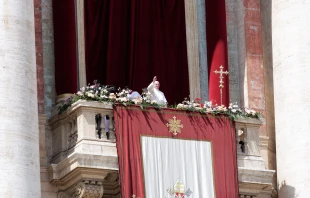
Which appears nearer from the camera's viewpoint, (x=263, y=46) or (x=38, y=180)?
(x=38, y=180)

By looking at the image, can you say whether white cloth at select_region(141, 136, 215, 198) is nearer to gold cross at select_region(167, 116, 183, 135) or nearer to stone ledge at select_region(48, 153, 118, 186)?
gold cross at select_region(167, 116, 183, 135)

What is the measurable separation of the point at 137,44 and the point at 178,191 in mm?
4459

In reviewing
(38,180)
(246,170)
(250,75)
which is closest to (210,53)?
(250,75)

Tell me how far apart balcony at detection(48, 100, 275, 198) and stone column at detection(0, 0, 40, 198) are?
1.33 meters

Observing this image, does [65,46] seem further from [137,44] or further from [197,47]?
[197,47]

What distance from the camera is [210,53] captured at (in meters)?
34.9

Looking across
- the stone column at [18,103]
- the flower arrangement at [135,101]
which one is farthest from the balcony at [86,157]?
the stone column at [18,103]

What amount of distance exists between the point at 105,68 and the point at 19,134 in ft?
16.2

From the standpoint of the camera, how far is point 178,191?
104 feet

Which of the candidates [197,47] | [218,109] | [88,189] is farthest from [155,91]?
[197,47]

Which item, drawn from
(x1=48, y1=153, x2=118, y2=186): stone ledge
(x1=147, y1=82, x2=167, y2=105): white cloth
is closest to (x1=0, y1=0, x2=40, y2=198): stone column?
(x1=48, y1=153, x2=118, y2=186): stone ledge

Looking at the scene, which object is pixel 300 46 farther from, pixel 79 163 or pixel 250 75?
pixel 79 163

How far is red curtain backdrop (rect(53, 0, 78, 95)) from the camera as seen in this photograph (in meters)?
33.0

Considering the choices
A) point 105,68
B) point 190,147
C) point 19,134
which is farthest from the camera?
point 105,68
